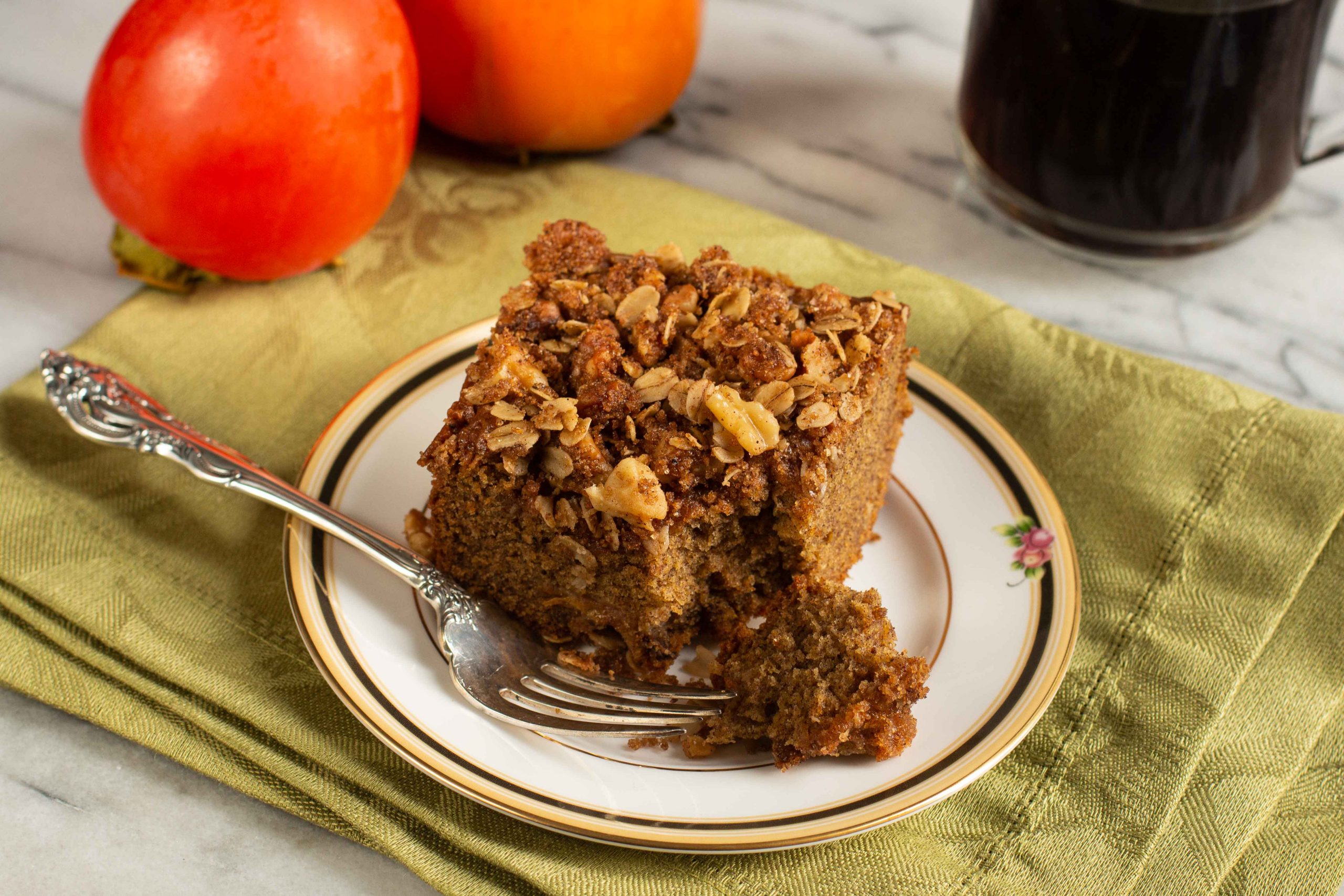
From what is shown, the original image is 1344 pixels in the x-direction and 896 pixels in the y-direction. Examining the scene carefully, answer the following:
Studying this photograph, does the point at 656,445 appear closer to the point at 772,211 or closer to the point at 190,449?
the point at 190,449

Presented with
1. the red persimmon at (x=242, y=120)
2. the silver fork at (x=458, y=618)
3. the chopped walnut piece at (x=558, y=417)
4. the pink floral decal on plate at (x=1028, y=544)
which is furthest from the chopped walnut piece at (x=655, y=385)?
the red persimmon at (x=242, y=120)

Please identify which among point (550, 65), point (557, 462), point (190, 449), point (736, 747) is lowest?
point (736, 747)

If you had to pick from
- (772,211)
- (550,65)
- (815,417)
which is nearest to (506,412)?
(815,417)

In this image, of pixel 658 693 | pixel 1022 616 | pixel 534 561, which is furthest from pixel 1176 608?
pixel 534 561

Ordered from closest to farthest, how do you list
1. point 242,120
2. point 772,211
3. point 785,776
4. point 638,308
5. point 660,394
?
1. point 785,776
2. point 660,394
3. point 638,308
4. point 242,120
5. point 772,211

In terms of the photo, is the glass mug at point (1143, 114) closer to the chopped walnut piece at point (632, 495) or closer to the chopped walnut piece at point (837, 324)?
the chopped walnut piece at point (837, 324)

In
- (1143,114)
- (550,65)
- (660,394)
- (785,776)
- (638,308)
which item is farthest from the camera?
(550,65)

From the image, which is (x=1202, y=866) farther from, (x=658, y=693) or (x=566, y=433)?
(x=566, y=433)
